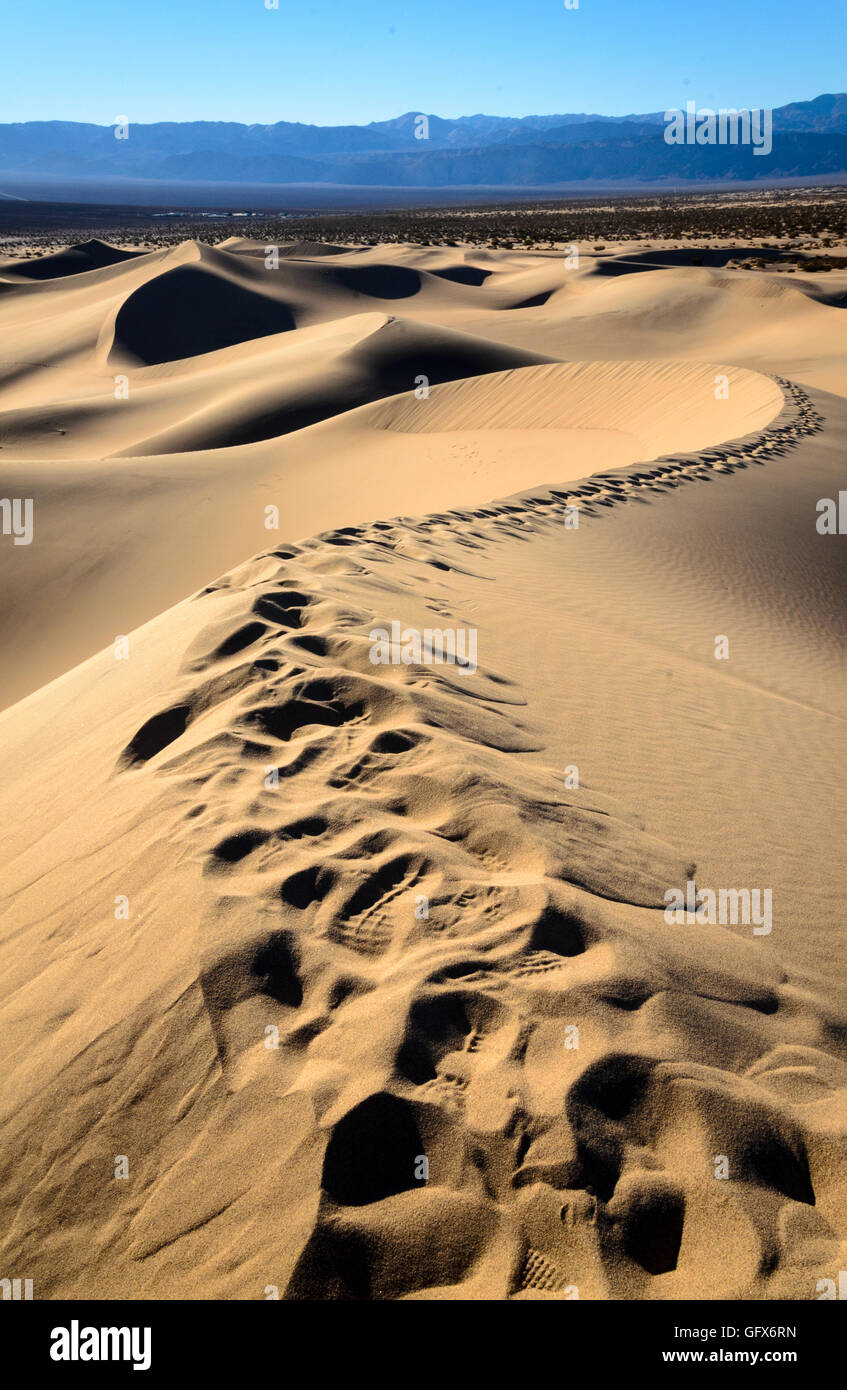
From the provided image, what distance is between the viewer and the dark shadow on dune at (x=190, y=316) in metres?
30.3

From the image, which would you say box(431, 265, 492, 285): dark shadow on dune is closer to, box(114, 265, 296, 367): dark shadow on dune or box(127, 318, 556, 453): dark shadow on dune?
box(114, 265, 296, 367): dark shadow on dune

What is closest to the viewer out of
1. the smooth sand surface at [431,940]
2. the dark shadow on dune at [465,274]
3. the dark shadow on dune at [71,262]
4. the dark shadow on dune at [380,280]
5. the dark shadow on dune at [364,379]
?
the smooth sand surface at [431,940]

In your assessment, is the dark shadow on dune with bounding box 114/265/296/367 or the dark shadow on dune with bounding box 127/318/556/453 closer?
the dark shadow on dune with bounding box 127/318/556/453

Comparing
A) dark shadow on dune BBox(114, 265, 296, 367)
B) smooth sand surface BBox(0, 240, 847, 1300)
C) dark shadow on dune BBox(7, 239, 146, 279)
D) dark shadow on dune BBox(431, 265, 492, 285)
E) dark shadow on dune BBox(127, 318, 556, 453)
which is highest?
dark shadow on dune BBox(7, 239, 146, 279)

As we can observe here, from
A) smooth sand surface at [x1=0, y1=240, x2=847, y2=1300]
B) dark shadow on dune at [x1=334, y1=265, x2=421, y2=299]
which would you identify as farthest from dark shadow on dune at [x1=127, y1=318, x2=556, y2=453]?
dark shadow on dune at [x1=334, y1=265, x2=421, y2=299]

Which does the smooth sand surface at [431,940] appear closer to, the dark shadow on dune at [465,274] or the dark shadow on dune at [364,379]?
the dark shadow on dune at [364,379]

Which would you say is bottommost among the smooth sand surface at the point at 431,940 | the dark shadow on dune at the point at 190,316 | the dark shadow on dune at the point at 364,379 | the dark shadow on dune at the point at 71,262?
the smooth sand surface at the point at 431,940

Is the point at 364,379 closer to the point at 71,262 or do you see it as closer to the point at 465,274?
the point at 465,274

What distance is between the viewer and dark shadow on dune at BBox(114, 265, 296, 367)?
99.6ft

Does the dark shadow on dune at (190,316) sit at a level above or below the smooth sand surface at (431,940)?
above

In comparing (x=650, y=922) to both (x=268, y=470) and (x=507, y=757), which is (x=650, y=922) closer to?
(x=507, y=757)

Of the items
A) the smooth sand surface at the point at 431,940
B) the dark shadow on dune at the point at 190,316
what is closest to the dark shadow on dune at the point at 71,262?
the dark shadow on dune at the point at 190,316

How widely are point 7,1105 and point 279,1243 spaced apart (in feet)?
3.28

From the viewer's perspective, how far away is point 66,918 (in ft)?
10.3
